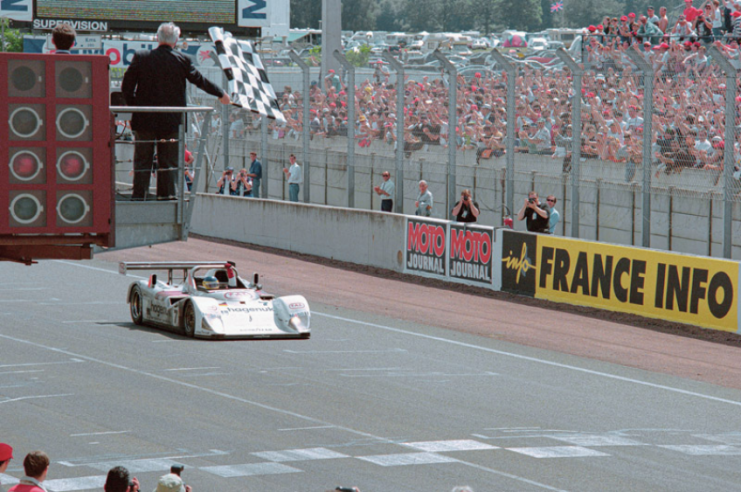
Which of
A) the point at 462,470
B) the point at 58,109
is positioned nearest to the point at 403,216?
the point at 462,470

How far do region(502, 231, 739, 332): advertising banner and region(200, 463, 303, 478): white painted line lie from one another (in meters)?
9.51

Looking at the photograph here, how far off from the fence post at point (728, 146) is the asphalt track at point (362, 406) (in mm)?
1806

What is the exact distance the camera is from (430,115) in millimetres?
24828

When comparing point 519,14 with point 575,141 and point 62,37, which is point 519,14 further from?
point 62,37

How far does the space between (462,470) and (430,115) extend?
14.4 metres

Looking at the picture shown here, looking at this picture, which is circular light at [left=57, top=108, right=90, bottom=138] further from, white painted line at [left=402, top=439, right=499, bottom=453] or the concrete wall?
the concrete wall

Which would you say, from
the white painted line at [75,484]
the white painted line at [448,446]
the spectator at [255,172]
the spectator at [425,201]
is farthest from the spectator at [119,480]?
the spectator at [255,172]

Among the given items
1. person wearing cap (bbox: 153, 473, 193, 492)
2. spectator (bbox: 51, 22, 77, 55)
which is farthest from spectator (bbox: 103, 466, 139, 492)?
spectator (bbox: 51, 22, 77, 55)

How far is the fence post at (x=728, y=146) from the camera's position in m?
18.2

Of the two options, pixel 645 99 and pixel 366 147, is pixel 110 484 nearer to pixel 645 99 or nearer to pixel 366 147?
pixel 645 99

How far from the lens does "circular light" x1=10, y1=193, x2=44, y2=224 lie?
28.1 feet

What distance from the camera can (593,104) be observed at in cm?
2108

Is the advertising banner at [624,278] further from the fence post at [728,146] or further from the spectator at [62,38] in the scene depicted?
the spectator at [62,38]

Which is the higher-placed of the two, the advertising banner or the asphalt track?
the advertising banner
